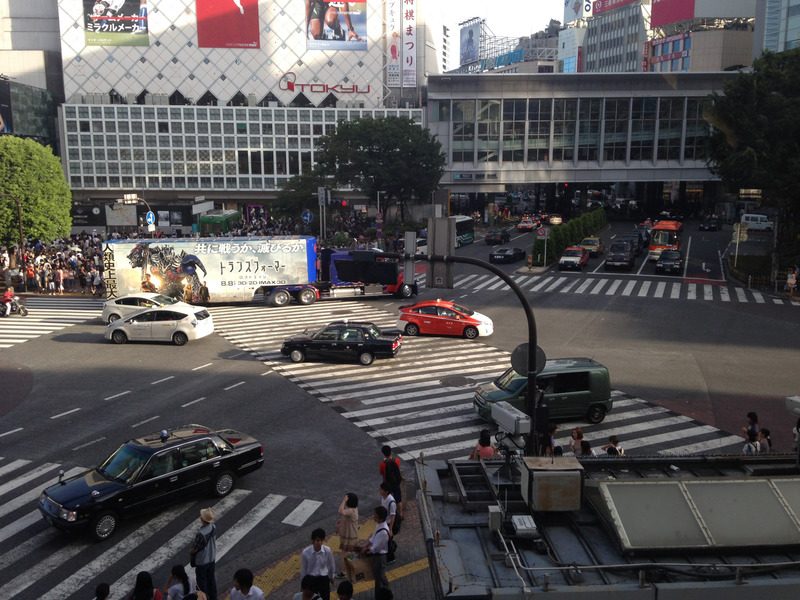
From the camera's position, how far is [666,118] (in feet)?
257

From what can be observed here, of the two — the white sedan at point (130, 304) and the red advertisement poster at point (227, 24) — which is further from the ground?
the red advertisement poster at point (227, 24)

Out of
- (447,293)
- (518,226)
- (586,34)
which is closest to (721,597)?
(447,293)

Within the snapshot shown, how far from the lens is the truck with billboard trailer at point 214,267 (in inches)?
1373

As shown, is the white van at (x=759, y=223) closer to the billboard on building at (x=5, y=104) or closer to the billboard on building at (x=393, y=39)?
the billboard on building at (x=393, y=39)

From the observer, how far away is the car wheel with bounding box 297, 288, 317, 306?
36.5m

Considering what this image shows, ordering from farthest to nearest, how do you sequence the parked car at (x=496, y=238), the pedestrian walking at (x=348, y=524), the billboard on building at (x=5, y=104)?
the billboard on building at (x=5, y=104), the parked car at (x=496, y=238), the pedestrian walking at (x=348, y=524)

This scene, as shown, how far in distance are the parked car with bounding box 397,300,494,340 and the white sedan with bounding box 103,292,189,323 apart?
34.0 feet

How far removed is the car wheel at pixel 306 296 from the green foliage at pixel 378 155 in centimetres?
2936

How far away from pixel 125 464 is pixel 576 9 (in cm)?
18925

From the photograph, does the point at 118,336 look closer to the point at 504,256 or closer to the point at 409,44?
the point at 504,256

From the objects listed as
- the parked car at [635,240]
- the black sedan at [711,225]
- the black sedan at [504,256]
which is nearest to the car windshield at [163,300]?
the black sedan at [504,256]

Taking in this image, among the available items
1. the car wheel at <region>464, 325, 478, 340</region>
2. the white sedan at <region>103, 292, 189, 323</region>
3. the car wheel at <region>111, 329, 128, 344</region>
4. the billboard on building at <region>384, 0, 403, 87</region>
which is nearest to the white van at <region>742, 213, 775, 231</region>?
the car wheel at <region>464, 325, 478, 340</region>

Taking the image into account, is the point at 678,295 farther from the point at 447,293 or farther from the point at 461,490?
the point at 461,490

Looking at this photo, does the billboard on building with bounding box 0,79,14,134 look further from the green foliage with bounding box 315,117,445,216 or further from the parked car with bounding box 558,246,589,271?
the parked car with bounding box 558,246,589,271
